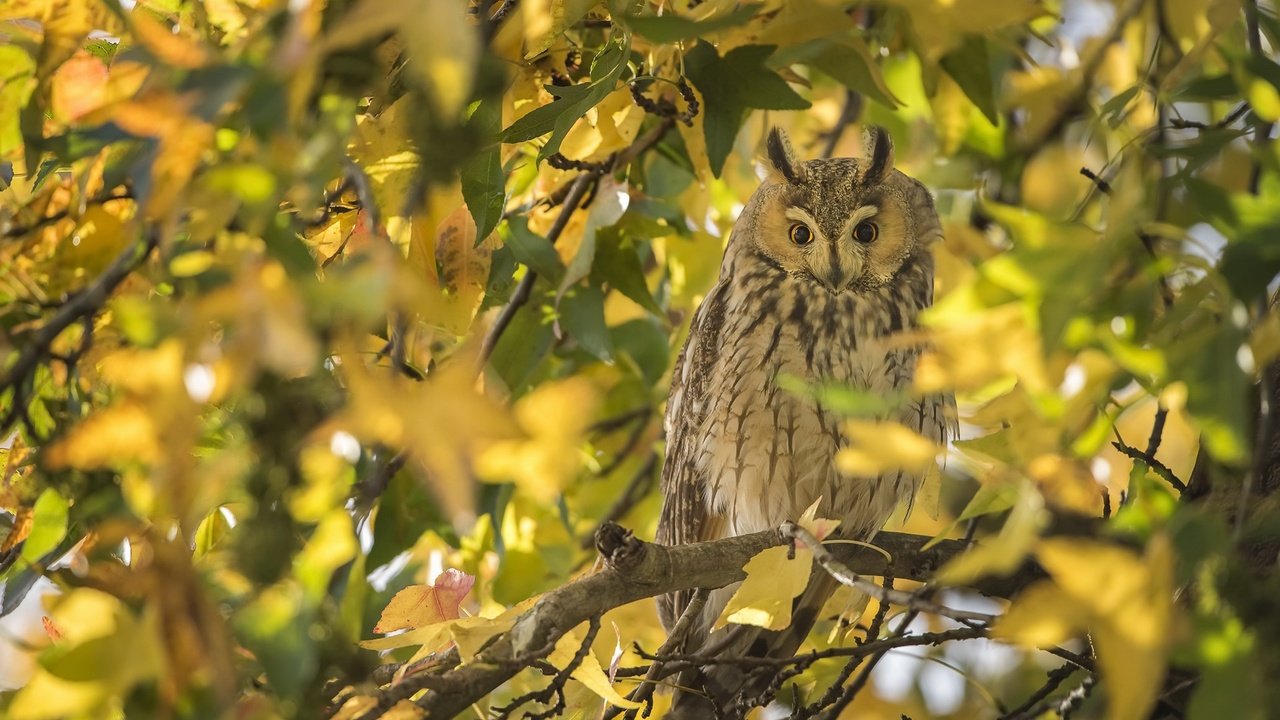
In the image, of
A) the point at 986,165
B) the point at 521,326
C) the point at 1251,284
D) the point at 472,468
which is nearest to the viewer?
the point at 472,468

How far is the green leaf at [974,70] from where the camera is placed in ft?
5.25

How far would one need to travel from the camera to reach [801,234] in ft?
7.20

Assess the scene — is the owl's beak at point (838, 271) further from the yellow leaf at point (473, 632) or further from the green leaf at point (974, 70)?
the yellow leaf at point (473, 632)

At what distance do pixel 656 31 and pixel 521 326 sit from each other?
29.4 inches

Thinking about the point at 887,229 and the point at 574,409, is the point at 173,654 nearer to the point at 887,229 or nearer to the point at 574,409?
the point at 574,409

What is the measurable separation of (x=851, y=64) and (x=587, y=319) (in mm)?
548

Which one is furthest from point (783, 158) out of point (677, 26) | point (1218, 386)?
point (1218, 386)

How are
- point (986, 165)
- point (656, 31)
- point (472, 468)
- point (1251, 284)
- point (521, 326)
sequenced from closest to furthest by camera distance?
point (472, 468)
point (1251, 284)
point (656, 31)
point (521, 326)
point (986, 165)

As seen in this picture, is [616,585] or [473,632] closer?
[473,632]

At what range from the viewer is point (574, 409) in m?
0.67

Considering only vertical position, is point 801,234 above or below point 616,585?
below

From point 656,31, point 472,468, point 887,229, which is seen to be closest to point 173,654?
point 472,468

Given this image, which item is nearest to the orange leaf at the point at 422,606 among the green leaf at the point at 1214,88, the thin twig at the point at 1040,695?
the thin twig at the point at 1040,695

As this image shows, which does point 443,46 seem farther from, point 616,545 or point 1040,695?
point 1040,695
